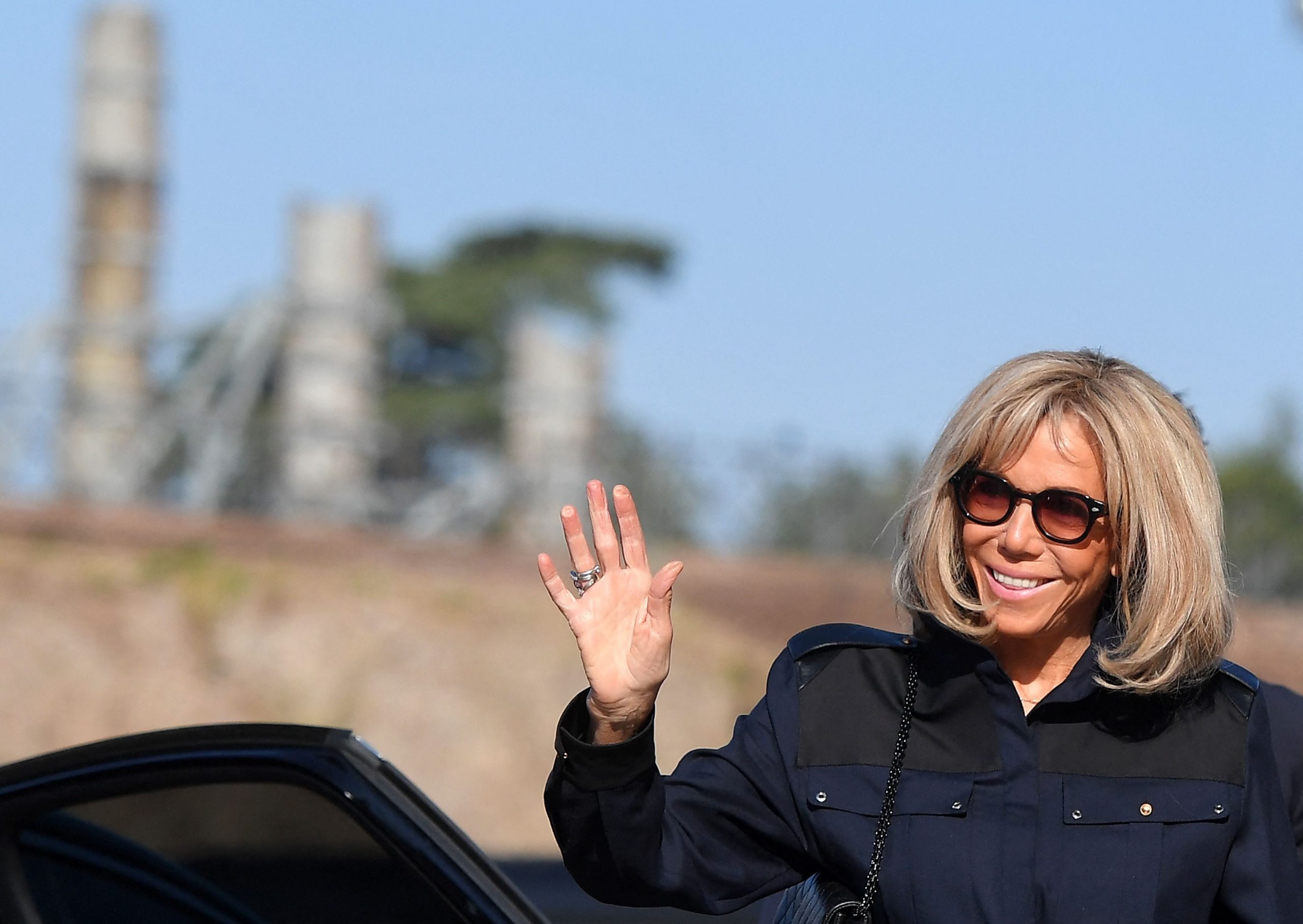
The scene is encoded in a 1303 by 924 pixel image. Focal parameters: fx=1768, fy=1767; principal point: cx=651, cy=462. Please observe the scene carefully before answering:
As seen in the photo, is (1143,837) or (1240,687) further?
(1240,687)

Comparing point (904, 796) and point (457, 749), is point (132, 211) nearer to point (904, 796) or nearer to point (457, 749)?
point (457, 749)

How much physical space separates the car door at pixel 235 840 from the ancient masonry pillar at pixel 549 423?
51.8 feet

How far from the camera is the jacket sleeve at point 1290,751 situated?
2379mm

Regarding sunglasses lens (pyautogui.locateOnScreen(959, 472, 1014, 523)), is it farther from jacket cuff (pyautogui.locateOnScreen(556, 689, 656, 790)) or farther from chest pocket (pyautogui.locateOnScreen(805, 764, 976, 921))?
jacket cuff (pyautogui.locateOnScreen(556, 689, 656, 790))

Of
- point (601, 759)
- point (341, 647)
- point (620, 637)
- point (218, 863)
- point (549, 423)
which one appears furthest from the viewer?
point (549, 423)

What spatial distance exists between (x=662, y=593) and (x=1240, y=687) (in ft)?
2.65

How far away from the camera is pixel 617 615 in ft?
7.76

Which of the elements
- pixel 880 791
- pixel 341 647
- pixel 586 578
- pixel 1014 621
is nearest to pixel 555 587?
pixel 586 578

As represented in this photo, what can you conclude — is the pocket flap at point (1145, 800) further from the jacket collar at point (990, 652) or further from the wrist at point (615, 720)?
the wrist at point (615, 720)

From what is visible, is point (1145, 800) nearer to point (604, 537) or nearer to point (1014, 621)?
point (1014, 621)

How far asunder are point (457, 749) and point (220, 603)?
7.91 ft

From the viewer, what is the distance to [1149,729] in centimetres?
239

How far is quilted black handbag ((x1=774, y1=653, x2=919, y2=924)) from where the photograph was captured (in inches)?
88.7

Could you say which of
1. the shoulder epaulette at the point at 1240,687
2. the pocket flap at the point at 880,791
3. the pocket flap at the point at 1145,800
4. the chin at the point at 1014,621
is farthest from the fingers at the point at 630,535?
the shoulder epaulette at the point at 1240,687
